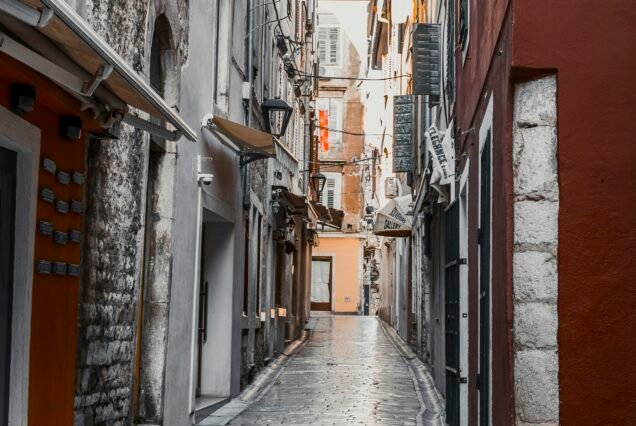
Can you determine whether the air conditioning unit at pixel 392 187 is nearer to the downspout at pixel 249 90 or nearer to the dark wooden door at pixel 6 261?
the downspout at pixel 249 90

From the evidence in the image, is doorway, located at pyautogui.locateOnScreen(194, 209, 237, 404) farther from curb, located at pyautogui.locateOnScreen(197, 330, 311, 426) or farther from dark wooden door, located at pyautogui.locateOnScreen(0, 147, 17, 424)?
dark wooden door, located at pyautogui.locateOnScreen(0, 147, 17, 424)

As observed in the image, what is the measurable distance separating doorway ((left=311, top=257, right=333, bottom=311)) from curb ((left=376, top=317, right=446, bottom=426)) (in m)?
23.5

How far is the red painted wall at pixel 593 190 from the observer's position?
200 inches

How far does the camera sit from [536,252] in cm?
526

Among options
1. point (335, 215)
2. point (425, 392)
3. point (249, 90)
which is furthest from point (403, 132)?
point (335, 215)

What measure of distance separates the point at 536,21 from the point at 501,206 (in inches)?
41.1

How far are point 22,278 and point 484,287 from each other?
9.99 ft

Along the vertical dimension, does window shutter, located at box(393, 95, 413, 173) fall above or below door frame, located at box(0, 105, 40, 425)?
above

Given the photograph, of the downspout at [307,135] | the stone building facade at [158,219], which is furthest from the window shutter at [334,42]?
the stone building facade at [158,219]

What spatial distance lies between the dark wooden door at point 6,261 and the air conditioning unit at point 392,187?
974 inches

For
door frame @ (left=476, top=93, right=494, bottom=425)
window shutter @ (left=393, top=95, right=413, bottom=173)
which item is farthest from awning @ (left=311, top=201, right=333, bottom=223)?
door frame @ (left=476, top=93, right=494, bottom=425)

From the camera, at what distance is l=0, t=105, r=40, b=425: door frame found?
235 inches

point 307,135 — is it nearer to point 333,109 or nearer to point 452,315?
point 452,315

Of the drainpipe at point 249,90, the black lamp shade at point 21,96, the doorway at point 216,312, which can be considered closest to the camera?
the black lamp shade at point 21,96
